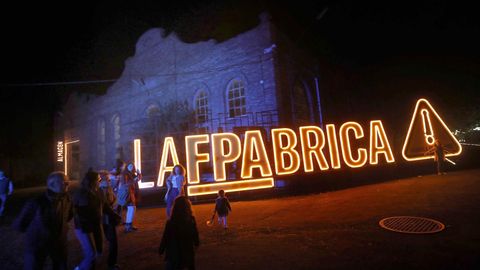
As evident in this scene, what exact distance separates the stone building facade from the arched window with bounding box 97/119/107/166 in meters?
0.34

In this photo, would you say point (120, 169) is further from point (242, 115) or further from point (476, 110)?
point (476, 110)

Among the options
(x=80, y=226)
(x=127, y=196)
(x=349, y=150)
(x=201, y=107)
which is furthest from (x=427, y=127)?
(x=80, y=226)

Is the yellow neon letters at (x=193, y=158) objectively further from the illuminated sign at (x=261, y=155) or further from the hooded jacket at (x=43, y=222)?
the hooded jacket at (x=43, y=222)

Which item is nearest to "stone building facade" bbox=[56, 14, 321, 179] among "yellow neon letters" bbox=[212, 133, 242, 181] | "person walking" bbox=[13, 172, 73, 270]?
"yellow neon letters" bbox=[212, 133, 242, 181]

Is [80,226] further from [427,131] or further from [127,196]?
[427,131]

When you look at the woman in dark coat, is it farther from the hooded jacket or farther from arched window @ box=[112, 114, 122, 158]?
arched window @ box=[112, 114, 122, 158]

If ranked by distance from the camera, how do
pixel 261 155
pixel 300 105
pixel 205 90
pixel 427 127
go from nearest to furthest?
pixel 261 155, pixel 427 127, pixel 300 105, pixel 205 90

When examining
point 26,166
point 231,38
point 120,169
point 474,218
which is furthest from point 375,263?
point 26,166

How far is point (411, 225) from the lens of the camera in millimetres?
6195

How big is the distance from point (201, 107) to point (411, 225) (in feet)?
41.3

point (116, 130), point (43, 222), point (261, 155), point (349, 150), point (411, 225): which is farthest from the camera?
point (116, 130)

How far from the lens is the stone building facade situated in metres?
13.6

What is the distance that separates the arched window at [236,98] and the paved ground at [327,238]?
6.29m

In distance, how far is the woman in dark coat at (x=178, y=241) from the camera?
3.76 meters
